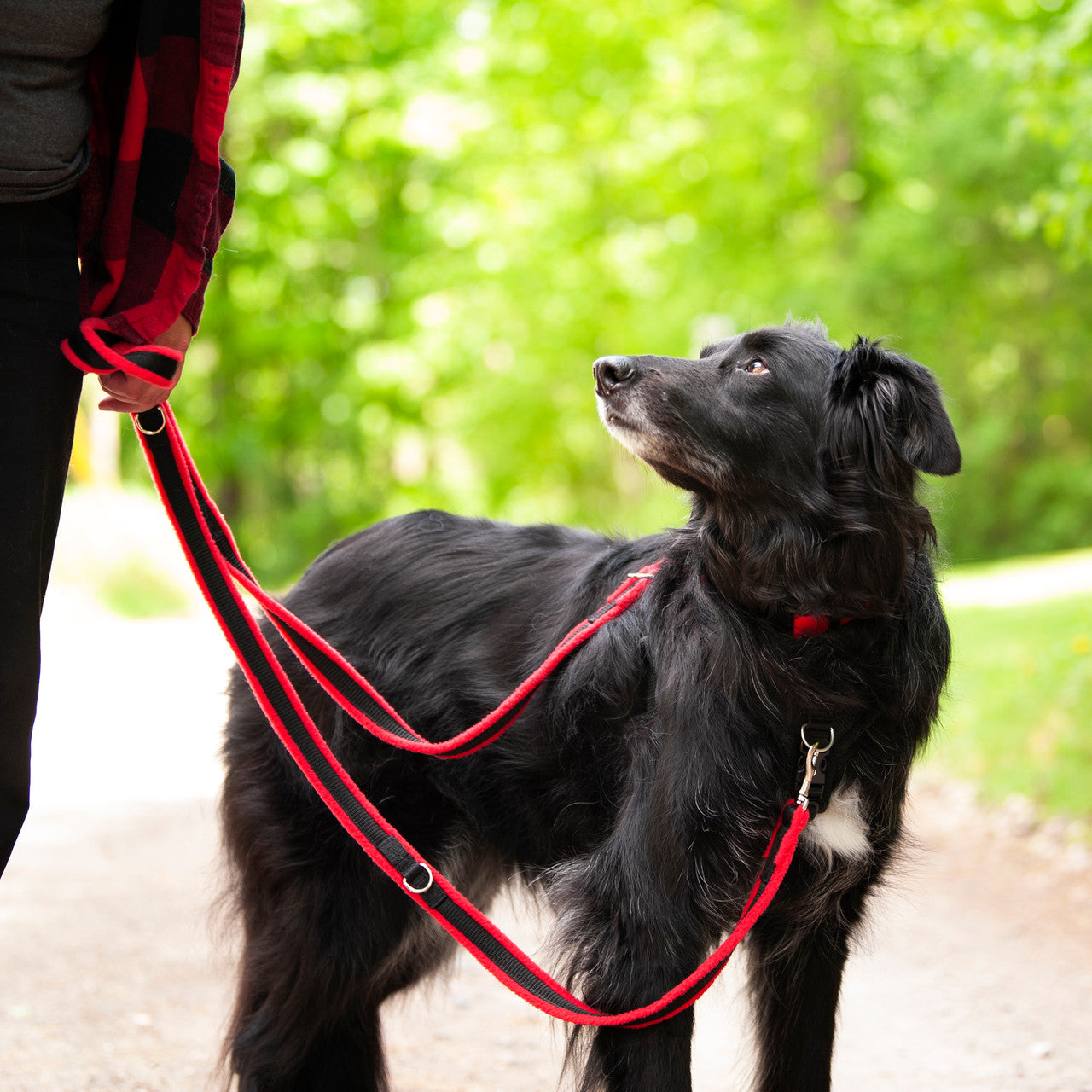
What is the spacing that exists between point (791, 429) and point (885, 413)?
20 cm

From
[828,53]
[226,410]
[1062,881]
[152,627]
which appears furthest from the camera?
[226,410]

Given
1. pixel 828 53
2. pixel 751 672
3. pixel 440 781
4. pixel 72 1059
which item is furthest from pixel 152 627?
pixel 828 53

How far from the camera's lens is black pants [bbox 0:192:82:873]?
1990 mm

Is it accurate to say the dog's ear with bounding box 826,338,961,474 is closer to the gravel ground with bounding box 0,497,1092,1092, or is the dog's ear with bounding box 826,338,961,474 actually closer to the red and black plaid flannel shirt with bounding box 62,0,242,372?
the gravel ground with bounding box 0,497,1092,1092

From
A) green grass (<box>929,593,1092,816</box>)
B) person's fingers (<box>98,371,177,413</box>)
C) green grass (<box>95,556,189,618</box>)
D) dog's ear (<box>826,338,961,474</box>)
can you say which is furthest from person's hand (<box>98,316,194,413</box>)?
green grass (<box>95,556,189,618</box>)

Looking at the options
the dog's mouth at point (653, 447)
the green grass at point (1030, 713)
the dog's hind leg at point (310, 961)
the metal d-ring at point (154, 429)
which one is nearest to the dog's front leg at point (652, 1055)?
the dog's hind leg at point (310, 961)

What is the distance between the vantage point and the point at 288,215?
1944 cm

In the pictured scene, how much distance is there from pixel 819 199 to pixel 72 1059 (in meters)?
15.7

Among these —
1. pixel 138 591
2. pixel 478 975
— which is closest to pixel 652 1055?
pixel 478 975

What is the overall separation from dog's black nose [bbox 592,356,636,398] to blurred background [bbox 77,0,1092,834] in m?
6.92

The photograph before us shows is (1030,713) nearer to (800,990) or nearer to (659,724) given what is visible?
(800,990)

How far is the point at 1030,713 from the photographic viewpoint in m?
6.21

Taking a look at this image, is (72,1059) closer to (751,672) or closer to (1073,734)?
(751,672)

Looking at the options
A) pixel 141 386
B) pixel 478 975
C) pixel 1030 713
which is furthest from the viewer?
pixel 1030 713
